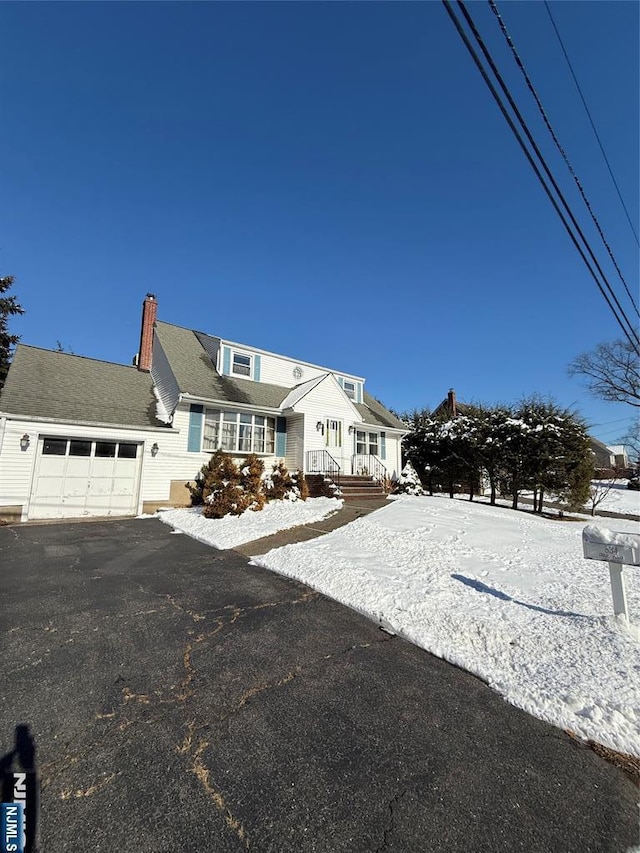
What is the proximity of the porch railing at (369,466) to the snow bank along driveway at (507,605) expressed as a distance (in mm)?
9853

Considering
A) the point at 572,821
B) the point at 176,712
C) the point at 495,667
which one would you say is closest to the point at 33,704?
the point at 176,712

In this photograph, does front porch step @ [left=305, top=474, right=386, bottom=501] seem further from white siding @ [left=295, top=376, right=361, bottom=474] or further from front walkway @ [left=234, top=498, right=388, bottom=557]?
front walkway @ [left=234, top=498, right=388, bottom=557]

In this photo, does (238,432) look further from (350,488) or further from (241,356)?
(350,488)

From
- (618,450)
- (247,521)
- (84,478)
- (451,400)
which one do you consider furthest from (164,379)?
(618,450)

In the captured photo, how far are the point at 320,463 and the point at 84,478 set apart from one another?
9.29 meters

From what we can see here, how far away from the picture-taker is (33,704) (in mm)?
2965

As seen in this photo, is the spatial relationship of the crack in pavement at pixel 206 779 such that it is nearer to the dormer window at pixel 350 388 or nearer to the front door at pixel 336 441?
the front door at pixel 336 441

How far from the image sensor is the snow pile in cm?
912

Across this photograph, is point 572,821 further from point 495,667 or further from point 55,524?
point 55,524

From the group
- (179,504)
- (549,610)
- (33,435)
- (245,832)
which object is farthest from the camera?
(179,504)

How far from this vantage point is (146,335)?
18078 mm

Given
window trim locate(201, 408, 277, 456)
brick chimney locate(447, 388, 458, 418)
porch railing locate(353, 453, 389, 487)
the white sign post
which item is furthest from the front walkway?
brick chimney locate(447, 388, 458, 418)

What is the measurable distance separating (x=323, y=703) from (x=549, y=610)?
3.38m

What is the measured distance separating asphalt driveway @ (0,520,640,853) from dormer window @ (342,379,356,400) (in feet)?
60.5
